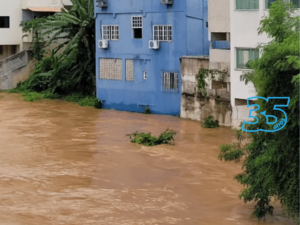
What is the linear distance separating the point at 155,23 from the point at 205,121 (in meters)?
5.48

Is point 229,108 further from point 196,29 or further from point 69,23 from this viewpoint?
point 69,23

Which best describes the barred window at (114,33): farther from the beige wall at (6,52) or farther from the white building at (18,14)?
the beige wall at (6,52)

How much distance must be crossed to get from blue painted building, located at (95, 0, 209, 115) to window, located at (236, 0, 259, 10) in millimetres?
4536

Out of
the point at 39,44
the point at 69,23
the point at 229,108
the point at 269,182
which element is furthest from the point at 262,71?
the point at 39,44

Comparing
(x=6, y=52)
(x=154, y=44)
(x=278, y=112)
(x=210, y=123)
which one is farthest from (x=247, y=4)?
(x=6, y=52)

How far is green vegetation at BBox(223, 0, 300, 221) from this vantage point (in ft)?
37.2

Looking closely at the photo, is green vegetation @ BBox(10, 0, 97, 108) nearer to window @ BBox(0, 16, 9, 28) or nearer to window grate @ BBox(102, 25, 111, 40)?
window grate @ BBox(102, 25, 111, 40)

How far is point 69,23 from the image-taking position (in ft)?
101

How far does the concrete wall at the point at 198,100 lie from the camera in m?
24.0

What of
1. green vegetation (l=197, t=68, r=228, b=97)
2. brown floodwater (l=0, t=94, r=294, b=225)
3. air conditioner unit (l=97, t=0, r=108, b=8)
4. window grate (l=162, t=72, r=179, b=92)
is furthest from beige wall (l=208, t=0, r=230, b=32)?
air conditioner unit (l=97, t=0, r=108, b=8)

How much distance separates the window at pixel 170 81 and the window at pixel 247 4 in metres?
5.51

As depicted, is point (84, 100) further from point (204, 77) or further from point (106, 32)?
point (204, 77)

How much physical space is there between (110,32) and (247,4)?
357 inches

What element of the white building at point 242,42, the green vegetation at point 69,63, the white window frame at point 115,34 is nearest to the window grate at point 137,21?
the white window frame at point 115,34
